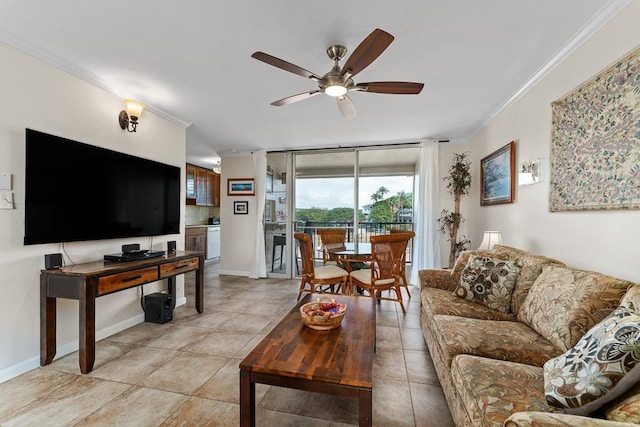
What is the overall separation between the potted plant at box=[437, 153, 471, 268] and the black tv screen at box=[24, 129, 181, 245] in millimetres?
3924

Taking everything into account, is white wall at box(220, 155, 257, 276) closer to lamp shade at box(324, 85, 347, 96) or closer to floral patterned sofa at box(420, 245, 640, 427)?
lamp shade at box(324, 85, 347, 96)

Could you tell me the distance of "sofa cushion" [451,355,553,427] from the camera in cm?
106

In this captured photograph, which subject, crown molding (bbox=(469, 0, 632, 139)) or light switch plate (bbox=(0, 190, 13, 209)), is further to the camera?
light switch plate (bbox=(0, 190, 13, 209))

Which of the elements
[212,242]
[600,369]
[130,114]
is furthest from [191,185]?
[600,369]

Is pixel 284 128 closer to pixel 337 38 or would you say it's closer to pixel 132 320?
pixel 337 38

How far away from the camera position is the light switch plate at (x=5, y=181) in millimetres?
1947

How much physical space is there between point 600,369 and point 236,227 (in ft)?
16.8

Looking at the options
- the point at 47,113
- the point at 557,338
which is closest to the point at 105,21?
the point at 47,113

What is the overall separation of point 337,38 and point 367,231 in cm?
363

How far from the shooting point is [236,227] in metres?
5.38

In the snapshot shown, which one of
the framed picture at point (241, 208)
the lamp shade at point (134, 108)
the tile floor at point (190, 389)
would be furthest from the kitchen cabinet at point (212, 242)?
the lamp shade at point (134, 108)

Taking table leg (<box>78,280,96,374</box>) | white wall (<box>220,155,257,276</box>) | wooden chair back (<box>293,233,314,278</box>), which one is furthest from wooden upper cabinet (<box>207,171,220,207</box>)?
table leg (<box>78,280,96,374</box>)

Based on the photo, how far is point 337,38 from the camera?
194cm

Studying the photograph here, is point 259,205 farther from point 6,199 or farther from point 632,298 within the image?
point 632,298
